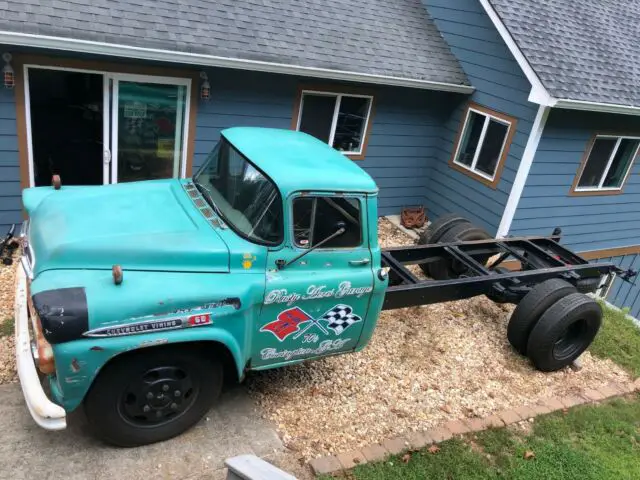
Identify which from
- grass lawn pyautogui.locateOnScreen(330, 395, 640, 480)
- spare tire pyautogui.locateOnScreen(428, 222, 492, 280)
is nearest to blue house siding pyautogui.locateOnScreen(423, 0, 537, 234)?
spare tire pyautogui.locateOnScreen(428, 222, 492, 280)

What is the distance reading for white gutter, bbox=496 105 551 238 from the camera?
8430 mm

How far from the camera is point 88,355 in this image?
3.48 meters

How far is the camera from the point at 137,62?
285 inches

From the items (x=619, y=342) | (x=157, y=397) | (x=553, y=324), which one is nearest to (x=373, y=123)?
(x=553, y=324)

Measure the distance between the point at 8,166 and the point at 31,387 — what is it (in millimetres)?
4608

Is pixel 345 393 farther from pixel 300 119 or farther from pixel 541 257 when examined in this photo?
pixel 300 119

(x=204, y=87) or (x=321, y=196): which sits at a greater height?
(x=321, y=196)

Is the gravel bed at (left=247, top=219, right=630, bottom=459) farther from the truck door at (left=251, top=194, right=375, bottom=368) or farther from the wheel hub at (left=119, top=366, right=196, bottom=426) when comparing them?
the wheel hub at (left=119, top=366, right=196, bottom=426)

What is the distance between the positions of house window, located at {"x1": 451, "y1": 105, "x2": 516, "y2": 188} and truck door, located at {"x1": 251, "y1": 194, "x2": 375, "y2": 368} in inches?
218

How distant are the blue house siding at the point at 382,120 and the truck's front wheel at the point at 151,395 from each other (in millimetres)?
4839

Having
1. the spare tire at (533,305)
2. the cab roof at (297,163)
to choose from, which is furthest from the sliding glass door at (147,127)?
the spare tire at (533,305)

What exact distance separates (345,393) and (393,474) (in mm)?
1018

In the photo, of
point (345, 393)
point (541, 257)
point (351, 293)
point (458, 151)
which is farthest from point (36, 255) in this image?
point (458, 151)

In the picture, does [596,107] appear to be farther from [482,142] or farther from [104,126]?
[104,126]
